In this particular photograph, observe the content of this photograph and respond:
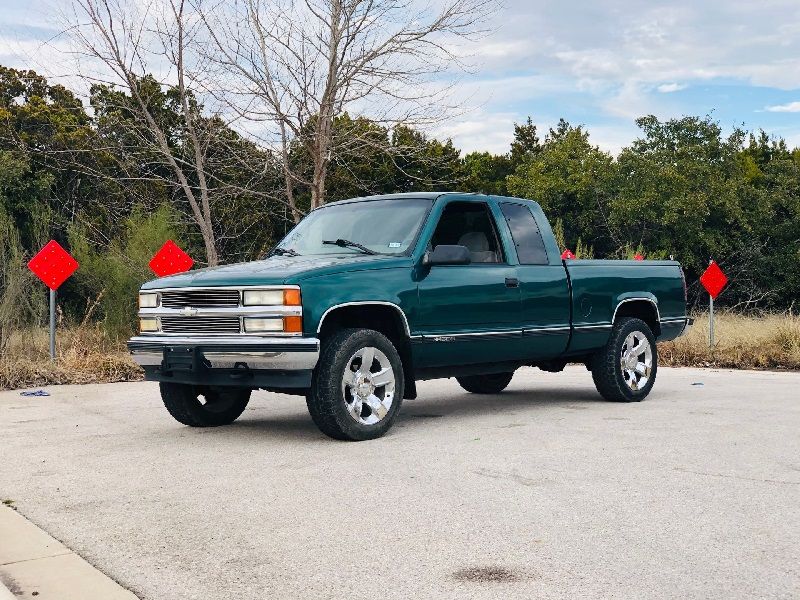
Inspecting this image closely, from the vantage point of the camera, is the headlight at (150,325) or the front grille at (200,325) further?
the headlight at (150,325)

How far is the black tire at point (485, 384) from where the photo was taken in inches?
472

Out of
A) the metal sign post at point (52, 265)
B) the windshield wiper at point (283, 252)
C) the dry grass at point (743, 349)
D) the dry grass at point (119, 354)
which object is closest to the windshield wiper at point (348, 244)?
the windshield wiper at point (283, 252)

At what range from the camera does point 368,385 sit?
8102mm

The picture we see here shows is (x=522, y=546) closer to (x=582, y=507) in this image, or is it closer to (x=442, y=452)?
(x=582, y=507)

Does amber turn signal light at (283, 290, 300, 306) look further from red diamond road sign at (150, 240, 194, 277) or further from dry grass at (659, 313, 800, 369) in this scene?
dry grass at (659, 313, 800, 369)

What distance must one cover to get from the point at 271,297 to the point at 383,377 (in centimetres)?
117

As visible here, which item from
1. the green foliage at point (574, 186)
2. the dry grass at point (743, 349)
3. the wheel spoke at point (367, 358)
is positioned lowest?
the dry grass at point (743, 349)

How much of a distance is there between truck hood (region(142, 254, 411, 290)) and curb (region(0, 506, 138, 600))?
300cm

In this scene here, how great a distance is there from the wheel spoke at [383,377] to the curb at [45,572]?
11.1ft

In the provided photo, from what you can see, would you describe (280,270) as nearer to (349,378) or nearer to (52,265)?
(349,378)

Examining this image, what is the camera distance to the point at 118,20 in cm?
2086

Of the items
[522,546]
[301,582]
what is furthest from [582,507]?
[301,582]

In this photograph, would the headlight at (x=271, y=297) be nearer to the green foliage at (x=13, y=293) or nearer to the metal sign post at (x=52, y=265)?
the green foliage at (x=13, y=293)

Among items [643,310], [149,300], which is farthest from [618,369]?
[149,300]
